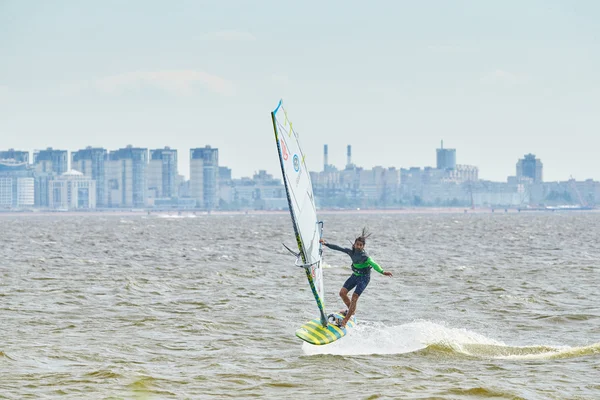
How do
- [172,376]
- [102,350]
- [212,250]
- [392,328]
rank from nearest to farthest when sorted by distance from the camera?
1. [172,376]
2. [102,350]
3. [392,328]
4. [212,250]

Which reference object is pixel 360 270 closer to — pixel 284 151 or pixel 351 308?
pixel 351 308

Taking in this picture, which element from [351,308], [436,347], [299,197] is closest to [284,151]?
[299,197]

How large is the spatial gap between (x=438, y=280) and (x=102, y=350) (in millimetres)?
18632

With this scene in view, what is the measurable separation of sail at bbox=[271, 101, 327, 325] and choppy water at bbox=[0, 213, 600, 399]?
1735 millimetres

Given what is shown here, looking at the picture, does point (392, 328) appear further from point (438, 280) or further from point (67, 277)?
point (67, 277)

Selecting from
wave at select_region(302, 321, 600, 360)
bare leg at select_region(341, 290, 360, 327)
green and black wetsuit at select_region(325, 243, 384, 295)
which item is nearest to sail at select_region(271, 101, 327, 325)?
bare leg at select_region(341, 290, 360, 327)

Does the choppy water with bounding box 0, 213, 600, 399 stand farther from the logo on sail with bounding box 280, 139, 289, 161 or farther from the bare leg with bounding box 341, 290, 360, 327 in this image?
the logo on sail with bounding box 280, 139, 289, 161

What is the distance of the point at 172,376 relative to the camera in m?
16.2

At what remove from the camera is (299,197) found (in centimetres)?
1700

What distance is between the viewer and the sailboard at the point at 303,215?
15969 mm

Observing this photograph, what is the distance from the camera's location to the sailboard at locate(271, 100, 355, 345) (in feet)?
52.4

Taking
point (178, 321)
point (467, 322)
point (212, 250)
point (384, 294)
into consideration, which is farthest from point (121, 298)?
point (212, 250)

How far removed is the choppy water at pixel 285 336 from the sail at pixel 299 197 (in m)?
1.74

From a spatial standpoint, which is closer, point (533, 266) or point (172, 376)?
A: point (172, 376)
